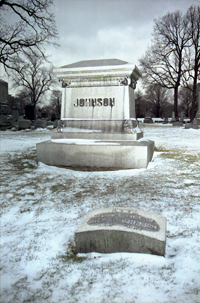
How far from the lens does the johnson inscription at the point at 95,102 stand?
5.73m

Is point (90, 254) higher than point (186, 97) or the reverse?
the reverse

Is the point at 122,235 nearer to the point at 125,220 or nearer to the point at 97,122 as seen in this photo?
the point at 125,220

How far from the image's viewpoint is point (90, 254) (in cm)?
212

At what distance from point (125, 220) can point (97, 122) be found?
3.85 meters

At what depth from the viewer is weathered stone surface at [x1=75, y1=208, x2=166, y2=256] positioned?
6.63 ft

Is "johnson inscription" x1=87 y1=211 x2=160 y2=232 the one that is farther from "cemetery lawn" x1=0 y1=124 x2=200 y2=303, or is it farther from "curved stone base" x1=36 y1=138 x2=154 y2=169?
"curved stone base" x1=36 y1=138 x2=154 y2=169

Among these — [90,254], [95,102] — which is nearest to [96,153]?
[95,102]

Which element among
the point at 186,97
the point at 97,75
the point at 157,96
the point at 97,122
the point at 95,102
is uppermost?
the point at 157,96

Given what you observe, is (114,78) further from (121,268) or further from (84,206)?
(121,268)

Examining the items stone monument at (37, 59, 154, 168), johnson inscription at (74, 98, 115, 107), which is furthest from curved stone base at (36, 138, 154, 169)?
johnson inscription at (74, 98, 115, 107)

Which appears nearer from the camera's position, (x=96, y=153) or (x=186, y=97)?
(x=96, y=153)

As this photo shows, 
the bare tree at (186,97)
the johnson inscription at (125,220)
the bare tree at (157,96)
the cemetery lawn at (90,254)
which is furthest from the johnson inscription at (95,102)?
the bare tree at (186,97)

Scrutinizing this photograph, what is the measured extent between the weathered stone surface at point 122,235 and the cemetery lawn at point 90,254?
7 centimetres

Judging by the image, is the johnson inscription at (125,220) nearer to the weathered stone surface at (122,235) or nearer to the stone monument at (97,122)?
the weathered stone surface at (122,235)
